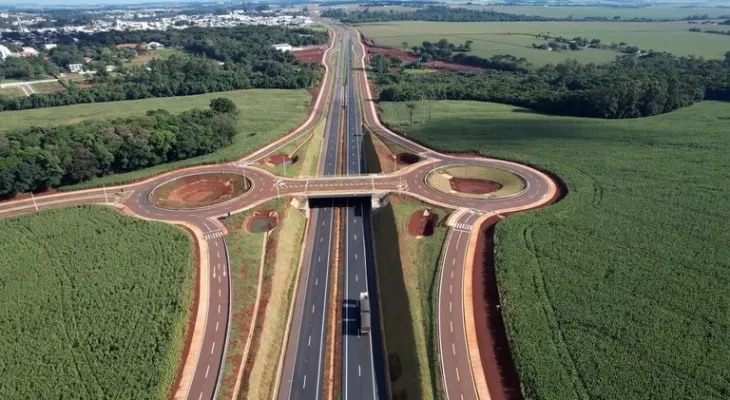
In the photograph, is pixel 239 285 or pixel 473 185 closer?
pixel 239 285

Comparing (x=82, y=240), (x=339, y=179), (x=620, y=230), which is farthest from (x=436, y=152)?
(x=82, y=240)

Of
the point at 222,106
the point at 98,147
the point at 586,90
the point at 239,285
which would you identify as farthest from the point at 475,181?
the point at 586,90

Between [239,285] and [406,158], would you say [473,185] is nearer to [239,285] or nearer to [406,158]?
[406,158]

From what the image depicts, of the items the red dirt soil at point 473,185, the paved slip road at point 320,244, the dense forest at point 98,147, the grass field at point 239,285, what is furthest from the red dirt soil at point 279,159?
the red dirt soil at point 473,185

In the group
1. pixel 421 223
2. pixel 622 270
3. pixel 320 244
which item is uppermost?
pixel 622 270

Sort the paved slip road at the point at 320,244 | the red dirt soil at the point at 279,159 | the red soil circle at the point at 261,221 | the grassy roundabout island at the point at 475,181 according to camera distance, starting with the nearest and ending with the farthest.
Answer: the paved slip road at the point at 320,244 → the red soil circle at the point at 261,221 → the grassy roundabout island at the point at 475,181 → the red dirt soil at the point at 279,159

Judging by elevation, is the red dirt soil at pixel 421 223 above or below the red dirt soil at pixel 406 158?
below

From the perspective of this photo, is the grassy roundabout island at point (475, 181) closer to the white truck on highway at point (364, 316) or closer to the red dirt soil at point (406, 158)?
the red dirt soil at point (406, 158)

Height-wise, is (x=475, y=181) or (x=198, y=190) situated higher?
(x=475, y=181)
